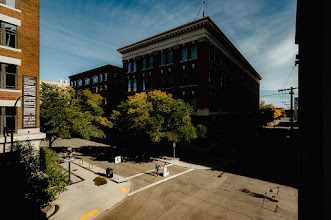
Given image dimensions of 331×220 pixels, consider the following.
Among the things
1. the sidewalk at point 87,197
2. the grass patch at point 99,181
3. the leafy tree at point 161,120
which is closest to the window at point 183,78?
the leafy tree at point 161,120

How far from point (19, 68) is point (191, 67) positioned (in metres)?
25.2

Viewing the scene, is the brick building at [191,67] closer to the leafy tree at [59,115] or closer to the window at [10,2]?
the leafy tree at [59,115]

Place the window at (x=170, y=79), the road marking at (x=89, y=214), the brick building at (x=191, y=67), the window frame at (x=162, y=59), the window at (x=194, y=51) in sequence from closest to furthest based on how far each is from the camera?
the road marking at (x=89, y=214), the brick building at (x=191, y=67), the window at (x=194, y=51), the window at (x=170, y=79), the window frame at (x=162, y=59)

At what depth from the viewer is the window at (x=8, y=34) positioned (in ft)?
45.7

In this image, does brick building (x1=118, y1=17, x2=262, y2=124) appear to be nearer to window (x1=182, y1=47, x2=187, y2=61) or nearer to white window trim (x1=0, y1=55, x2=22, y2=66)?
window (x1=182, y1=47, x2=187, y2=61)

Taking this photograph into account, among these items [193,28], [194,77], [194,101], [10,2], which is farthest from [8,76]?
[193,28]

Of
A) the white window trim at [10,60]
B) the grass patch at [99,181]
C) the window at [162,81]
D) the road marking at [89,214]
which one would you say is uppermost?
the window at [162,81]

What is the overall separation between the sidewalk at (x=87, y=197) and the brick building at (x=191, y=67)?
781 inches

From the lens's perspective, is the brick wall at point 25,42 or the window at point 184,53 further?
the window at point 184,53

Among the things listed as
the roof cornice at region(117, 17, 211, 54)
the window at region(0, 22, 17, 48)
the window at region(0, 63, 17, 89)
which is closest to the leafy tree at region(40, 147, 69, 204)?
the window at region(0, 63, 17, 89)

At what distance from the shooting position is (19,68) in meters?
14.8

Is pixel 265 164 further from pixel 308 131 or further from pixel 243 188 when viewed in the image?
pixel 308 131

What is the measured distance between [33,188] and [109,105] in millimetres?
43180

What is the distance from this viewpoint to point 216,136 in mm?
33562
